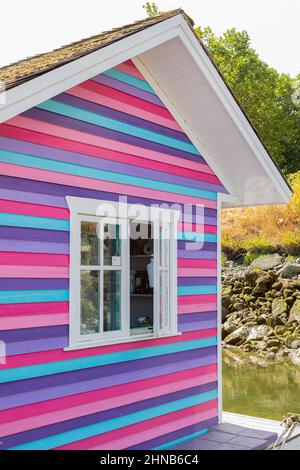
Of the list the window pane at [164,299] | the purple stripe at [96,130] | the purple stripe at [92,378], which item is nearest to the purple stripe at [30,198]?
the purple stripe at [96,130]

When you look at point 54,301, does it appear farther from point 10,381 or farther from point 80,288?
point 10,381

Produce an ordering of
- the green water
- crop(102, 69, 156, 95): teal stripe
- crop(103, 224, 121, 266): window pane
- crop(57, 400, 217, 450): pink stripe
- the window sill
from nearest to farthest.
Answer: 1. the window sill
2. crop(57, 400, 217, 450): pink stripe
3. crop(103, 224, 121, 266): window pane
4. crop(102, 69, 156, 95): teal stripe
5. the green water

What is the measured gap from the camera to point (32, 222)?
548 cm

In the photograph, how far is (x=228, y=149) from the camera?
770 cm

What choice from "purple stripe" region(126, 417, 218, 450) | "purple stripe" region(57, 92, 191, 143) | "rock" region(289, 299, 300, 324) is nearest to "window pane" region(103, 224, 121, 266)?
"purple stripe" region(57, 92, 191, 143)

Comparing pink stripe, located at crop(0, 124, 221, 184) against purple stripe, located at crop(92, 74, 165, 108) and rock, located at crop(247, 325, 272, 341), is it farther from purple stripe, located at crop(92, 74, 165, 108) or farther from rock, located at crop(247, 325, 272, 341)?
rock, located at crop(247, 325, 272, 341)

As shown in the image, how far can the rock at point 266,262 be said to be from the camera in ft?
66.4

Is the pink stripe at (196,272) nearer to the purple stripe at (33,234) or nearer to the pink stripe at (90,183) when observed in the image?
the pink stripe at (90,183)

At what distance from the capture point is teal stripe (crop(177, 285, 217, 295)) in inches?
284

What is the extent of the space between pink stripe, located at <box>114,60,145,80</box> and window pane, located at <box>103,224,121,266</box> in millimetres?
1611

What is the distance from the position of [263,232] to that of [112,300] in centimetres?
1664

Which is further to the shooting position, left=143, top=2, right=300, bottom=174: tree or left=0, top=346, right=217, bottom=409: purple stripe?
left=143, top=2, right=300, bottom=174: tree

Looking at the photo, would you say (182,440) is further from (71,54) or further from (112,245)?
(71,54)

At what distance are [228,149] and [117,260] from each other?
7.47 feet
